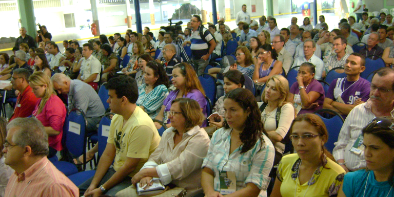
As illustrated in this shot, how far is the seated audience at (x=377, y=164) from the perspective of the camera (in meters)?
1.43

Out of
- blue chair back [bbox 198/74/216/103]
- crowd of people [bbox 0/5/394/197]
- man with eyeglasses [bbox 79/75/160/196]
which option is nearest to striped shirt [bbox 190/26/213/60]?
blue chair back [bbox 198/74/216/103]

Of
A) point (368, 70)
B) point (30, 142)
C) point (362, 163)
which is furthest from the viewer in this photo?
point (368, 70)

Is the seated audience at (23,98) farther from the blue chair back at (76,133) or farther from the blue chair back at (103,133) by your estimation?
the blue chair back at (103,133)

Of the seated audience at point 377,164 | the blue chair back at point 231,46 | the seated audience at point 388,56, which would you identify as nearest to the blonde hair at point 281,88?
the seated audience at point 377,164

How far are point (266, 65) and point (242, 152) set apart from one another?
316 cm

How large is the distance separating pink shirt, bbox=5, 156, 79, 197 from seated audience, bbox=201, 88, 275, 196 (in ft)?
2.75

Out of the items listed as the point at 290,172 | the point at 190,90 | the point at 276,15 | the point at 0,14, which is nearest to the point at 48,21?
the point at 0,14

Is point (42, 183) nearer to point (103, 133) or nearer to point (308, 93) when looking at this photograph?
point (103, 133)

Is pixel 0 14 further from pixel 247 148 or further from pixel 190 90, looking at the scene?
pixel 247 148

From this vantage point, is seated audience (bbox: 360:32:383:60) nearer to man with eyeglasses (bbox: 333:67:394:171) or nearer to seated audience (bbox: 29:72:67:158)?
man with eyeglasses (bbox: 333:67:394:171)

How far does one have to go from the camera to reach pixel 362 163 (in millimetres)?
2117

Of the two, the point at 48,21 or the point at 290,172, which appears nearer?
the point at 290,172

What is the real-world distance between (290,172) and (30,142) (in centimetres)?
136

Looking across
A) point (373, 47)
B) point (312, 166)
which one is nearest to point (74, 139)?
point (312, 166)
